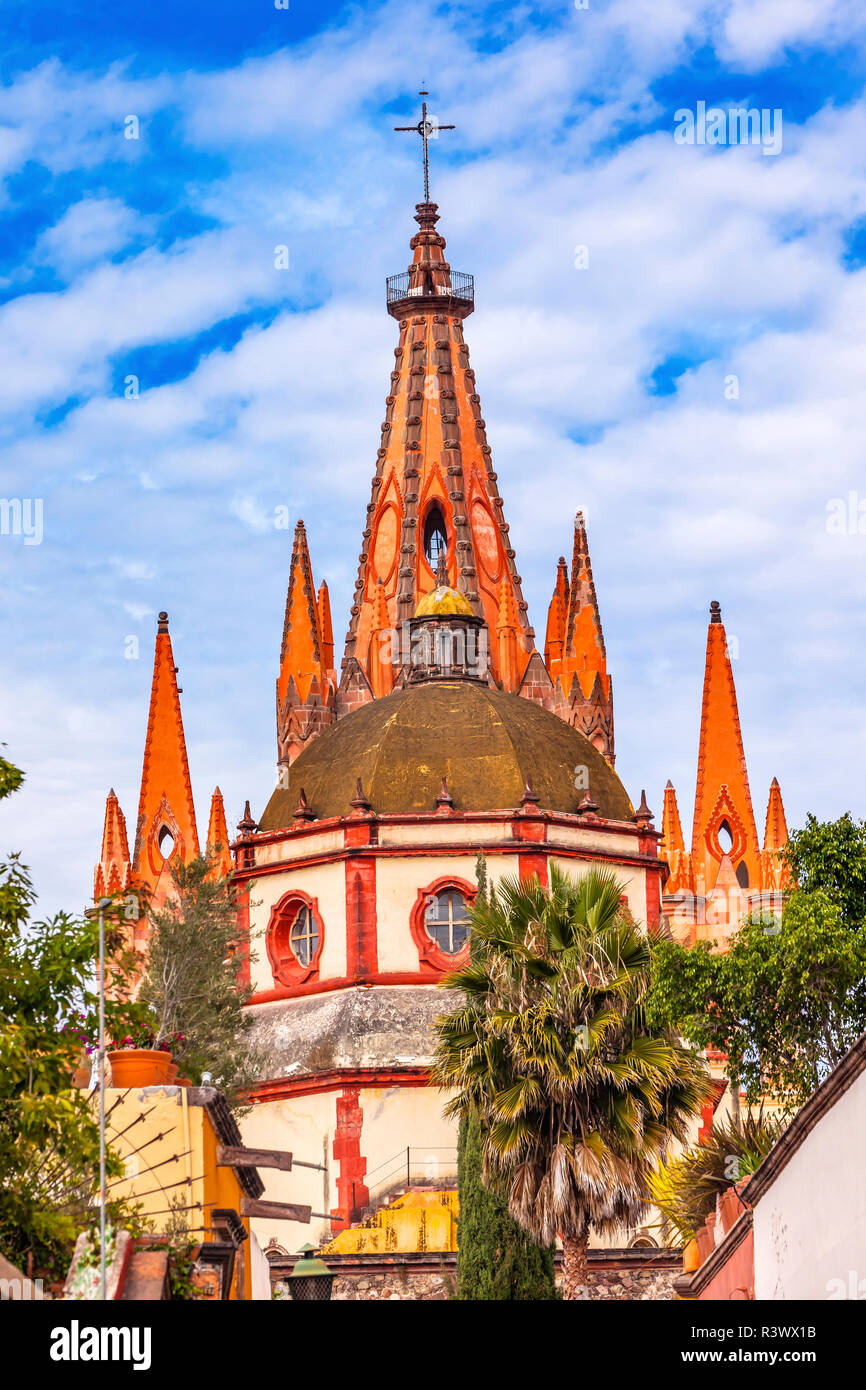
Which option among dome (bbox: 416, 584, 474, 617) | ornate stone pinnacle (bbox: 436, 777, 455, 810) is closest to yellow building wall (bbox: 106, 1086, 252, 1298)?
ornate stone pinnacle (bbox: 436, 777, 455, 810)

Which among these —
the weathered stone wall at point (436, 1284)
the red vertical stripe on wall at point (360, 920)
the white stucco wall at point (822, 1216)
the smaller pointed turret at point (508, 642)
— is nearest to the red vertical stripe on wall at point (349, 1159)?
the red vertical stripe on wall at point (360, 920)

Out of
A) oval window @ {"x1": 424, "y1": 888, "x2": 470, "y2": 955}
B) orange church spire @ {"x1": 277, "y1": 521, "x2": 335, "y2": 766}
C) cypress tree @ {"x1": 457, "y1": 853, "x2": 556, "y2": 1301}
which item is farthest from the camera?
orange church spire @ {"x1": 277, "y1": 521, "x2": 335, "y2": 766}

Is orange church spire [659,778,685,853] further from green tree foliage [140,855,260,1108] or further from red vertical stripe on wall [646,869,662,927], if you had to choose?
green tree foliage [140,855,260,1108]

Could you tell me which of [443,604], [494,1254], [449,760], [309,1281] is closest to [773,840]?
[443,604]

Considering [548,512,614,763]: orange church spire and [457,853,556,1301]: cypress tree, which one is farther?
[548,512,614,763]: orange church spire

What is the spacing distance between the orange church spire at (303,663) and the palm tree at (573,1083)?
32.0 meters

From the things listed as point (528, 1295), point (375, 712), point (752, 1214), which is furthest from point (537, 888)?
point (375, 712)

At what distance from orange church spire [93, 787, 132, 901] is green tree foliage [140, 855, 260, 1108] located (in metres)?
28.8

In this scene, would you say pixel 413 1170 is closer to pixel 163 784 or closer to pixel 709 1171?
pixel 709 1171

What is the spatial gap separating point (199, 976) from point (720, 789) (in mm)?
36057

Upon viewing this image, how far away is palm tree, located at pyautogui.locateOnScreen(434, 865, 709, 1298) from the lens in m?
41.0

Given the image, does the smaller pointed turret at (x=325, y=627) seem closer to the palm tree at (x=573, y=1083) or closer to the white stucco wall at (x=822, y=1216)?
the palm tree at (x=573, y=1083)

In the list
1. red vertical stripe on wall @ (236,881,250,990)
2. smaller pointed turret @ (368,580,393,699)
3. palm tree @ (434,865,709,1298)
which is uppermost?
smaller pointed turret @ (368,580,393,699)
